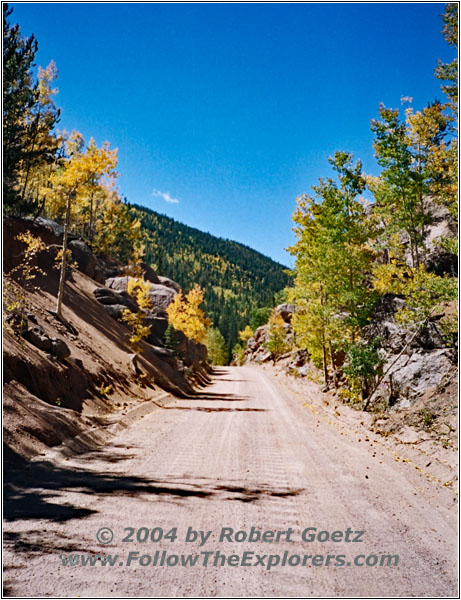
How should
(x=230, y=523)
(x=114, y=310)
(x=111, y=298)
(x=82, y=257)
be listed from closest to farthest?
(x=230, y=523), (x=114, y=310), (x=111, y=298), (x=82, y=257)

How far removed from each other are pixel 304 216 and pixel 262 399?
11077 millimetres

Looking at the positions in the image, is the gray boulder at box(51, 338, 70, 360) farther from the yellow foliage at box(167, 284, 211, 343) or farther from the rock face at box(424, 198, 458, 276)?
Result: the yellow foliage at box(167, 284, 211, 343)

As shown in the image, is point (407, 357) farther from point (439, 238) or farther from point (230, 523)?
point (230, 523)

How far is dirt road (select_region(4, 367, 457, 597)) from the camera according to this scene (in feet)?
12.5

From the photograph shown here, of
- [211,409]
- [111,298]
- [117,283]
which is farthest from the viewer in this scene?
[117,283]

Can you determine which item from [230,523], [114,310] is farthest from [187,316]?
[230,523]

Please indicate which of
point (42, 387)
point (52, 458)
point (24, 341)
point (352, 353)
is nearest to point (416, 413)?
point (352, 353)

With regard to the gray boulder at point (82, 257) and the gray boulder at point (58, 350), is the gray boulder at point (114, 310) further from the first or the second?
the gray boulder at point (58, 350)

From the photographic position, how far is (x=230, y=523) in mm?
5199

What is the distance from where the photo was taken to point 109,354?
18.7 m

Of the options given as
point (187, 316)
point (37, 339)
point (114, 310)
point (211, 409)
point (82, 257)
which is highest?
point (82, 257)

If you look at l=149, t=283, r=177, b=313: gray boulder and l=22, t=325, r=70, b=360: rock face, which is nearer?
l=22, t=325, r=70, b=360: rock face

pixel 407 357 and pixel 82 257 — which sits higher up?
pixel 82 257

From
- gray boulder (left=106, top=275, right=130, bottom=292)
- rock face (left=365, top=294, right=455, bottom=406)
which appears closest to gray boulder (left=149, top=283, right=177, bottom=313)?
gray boulder (left=106, top=275, right=130, bottom=292)
